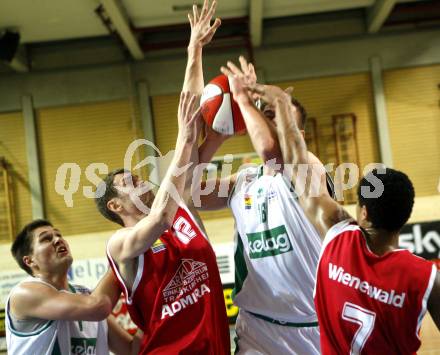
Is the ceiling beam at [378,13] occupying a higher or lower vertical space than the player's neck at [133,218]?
higher

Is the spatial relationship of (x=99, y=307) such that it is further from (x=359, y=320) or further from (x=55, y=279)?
(x=359, y=320)

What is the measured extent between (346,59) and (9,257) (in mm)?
7893

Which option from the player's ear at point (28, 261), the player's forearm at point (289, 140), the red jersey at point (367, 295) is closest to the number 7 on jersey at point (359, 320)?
the red jersey at point (367, 295)

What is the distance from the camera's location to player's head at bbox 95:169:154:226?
370 centimetres

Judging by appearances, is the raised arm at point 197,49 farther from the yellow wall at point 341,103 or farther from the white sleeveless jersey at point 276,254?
the yellow wall at point 341,103

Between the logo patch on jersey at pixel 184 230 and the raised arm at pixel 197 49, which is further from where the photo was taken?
the raised arm at pixel 197 49

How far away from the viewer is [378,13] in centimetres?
1148

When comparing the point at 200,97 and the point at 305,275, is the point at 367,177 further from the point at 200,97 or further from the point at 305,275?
the point at 200,97

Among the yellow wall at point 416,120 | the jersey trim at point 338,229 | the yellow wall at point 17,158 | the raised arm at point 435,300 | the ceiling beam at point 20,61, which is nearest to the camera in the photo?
the raised arm at point 435,300

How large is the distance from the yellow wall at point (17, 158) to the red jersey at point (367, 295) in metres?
10.9

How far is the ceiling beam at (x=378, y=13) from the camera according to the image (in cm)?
1115

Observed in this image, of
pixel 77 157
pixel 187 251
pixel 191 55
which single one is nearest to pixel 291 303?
pixel 187 251

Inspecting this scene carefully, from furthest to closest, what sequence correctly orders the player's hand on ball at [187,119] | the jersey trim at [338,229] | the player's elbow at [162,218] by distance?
the player's hand on ball at [187,119] → the player's elbow at [162,218] → the jersey trim at [338,229]

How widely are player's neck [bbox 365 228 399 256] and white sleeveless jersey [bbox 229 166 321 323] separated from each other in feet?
3.18
